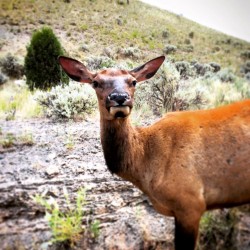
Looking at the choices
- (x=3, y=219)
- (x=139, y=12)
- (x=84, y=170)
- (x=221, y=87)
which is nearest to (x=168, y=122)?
(x=84, y=170)

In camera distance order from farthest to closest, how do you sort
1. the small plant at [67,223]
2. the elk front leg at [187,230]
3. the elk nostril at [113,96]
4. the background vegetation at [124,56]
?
the background vegetation at [124,56] → the small plant at [67,223] → the elk nostril at [113,96] → the elk front leg at [187,230]

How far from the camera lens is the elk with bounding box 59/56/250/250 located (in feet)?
9.31

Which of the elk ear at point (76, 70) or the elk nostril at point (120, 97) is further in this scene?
the elk ear at point (76, 70)

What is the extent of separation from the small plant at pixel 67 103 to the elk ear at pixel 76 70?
295 cm

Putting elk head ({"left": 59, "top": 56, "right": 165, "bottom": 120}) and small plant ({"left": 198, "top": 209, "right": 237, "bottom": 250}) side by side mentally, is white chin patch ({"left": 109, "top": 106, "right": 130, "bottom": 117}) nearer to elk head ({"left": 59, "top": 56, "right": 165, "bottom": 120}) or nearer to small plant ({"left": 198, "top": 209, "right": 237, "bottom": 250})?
elk head ({"left": 59, "top": 56, "right": 165, "bottom": 120})

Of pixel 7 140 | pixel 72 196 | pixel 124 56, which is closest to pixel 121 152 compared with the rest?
pixel 72 196

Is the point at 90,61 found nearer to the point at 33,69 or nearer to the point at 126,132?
the point at 33,69

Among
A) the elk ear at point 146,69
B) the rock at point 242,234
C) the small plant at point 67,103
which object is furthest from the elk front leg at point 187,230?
the small plant at point 67,103

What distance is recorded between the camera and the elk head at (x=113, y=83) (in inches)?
113

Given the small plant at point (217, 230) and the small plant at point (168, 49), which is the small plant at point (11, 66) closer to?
the small plant at point (168, 49)

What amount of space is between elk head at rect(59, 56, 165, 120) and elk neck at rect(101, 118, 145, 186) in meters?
0.15

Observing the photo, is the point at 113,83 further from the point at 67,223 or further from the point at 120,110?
the point at 67,223

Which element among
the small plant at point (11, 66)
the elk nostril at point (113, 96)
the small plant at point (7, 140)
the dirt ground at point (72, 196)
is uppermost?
the elk nostril at point (113, 96)

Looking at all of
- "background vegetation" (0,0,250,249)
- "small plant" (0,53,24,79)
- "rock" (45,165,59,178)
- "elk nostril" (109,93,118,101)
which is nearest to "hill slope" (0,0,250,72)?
"background vegetation" (0,0,250,249)
